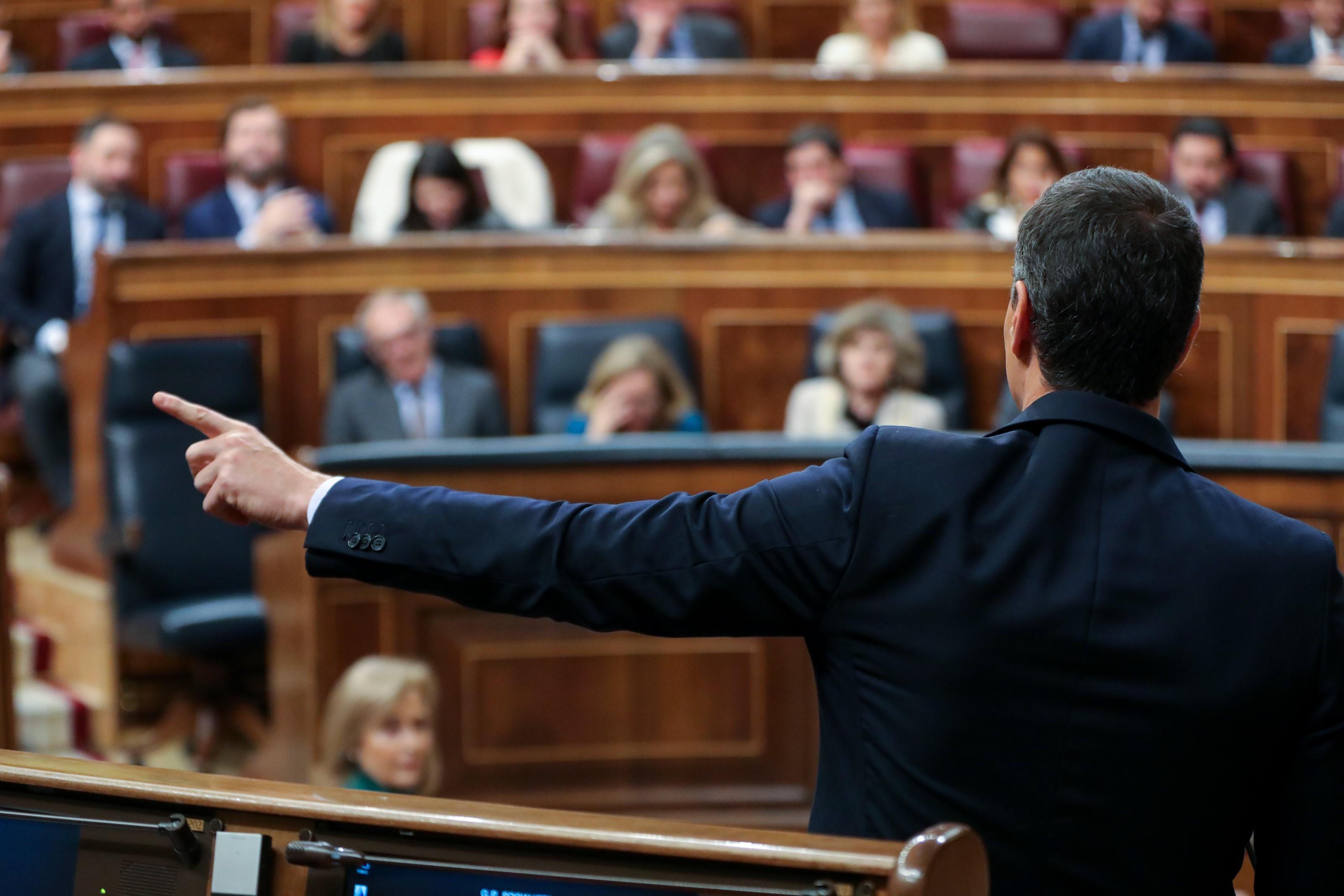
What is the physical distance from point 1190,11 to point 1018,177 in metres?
1.16

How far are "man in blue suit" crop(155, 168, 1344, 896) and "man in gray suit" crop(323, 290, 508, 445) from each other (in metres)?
1.64

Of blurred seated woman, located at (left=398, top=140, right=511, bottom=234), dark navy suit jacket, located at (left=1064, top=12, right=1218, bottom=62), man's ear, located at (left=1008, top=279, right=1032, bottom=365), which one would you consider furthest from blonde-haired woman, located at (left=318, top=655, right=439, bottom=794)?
dark navy suit jacket, located at (left=1064, top=12, right=1218, bottom=62)

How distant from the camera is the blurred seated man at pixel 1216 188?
273 cm

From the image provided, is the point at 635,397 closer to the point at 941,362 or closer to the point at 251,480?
the point at 941,362

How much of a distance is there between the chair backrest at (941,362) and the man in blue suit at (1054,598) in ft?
5.78

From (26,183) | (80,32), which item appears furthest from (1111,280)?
(80,32)

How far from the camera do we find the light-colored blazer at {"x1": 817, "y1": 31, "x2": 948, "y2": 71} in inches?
127

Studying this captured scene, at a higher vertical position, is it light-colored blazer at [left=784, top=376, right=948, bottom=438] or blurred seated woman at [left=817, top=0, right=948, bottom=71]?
blurred seated woman at [left=817, top=0, right=948, bottom=71]

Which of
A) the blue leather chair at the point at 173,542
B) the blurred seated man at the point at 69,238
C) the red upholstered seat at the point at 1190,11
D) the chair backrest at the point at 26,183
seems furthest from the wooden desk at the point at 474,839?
the red upholstered seat at the point at 1190,11

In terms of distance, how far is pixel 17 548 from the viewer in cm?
261

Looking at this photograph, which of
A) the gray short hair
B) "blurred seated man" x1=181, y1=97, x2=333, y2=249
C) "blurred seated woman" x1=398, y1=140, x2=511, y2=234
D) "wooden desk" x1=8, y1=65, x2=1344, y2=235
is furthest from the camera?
"wooden desk" x1=8, y1=65, x2=1344, y2=235

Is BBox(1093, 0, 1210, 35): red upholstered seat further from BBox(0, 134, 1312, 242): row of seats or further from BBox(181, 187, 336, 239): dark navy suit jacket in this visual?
BBox(181, 187, 336, 239): dark navy suit jacket

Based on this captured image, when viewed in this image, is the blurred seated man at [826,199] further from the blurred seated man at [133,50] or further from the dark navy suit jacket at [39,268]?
the blurred seated man at [133,50]

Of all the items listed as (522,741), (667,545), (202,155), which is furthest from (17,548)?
(667,545)
